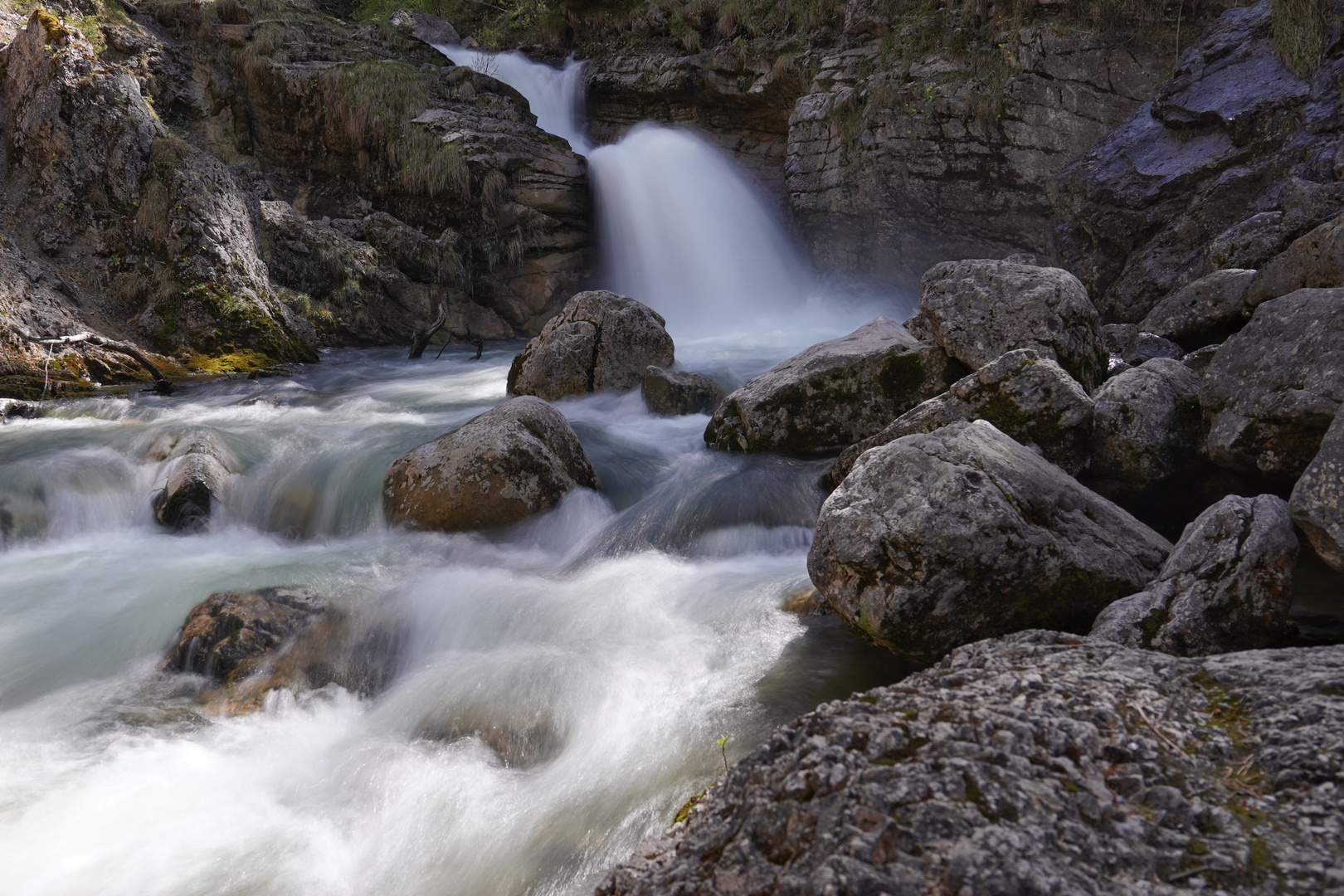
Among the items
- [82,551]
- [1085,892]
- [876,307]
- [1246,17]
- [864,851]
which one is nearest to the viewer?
[1085,892]

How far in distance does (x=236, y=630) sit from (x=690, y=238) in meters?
13.1

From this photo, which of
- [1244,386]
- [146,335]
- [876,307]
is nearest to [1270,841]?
[1244,386]

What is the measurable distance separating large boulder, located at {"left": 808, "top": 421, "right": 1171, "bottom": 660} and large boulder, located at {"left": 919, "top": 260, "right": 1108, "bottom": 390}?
2699mm

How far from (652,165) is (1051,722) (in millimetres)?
15546

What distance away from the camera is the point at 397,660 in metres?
4.47

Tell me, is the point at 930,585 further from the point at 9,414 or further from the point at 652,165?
the point at 652,165

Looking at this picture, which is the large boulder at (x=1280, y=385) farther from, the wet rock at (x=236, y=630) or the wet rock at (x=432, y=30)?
the wet rock at (x=432, y=30)

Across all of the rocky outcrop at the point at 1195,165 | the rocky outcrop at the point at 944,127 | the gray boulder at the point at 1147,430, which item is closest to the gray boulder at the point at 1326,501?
the gray boulder at the point at 1147,430

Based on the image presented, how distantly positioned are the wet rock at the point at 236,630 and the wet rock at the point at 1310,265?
286 inches

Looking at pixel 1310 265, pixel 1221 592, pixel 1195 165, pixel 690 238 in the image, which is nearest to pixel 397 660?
pixel 1221 592

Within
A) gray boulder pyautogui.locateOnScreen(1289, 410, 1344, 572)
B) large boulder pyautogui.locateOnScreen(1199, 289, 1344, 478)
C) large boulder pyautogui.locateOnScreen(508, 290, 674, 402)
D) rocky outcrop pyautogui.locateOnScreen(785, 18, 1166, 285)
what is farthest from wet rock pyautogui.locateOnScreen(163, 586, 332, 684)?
rocky outcrop pyautogui.locateOnScreen(785, 18, 1166, 285)

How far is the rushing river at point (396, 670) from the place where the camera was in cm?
296

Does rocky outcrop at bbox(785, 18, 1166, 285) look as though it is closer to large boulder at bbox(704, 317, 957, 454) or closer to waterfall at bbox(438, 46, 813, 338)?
waterfall at bbox(438, 46, 813, 338)

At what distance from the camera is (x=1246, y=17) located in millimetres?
10141
